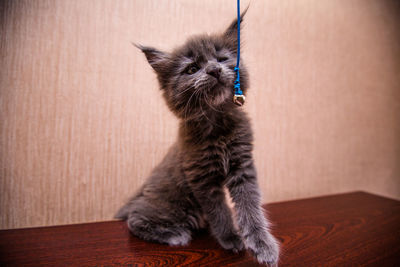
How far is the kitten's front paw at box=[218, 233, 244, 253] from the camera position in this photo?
0.64 metres

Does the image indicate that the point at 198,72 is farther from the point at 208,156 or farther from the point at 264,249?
the point at 264,249

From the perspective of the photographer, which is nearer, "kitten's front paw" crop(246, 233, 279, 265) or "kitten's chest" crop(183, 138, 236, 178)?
"kitten's front paw" crop(246, 233, 279, 265)

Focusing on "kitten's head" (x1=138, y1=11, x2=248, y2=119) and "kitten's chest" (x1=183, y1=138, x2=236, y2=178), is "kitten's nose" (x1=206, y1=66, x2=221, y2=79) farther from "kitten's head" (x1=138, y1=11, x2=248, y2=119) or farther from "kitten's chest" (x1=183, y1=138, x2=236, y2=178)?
"kitten's chest" (x1=183, y1=138, x2=236, y2=178)

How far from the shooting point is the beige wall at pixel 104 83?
0.62 meters

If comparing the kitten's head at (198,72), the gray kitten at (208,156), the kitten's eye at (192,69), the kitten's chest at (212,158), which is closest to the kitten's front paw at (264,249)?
the gray kitten at (208,156)

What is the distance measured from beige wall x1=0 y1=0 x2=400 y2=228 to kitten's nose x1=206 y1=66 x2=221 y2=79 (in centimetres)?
18

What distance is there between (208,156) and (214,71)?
24 centimetres

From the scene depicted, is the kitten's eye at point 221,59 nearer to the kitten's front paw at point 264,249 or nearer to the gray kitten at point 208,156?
the gray kitten at point 208,156

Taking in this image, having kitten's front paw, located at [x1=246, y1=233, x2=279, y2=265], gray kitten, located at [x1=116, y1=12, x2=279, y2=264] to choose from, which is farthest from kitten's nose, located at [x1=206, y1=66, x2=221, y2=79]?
kitten's front paw, located at [x1=246, y1=233, x2=279, y2=265]

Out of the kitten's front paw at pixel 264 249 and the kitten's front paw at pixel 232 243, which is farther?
the kitten's front paw at pixel 232 243

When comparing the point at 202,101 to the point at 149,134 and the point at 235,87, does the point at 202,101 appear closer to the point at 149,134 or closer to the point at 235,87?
the point at 235,87

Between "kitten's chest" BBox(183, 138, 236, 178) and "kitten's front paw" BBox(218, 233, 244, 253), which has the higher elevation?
"kitten's chest" BBox(183, 138, 236, 178)

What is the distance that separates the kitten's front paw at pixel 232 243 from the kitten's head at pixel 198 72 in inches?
14.6

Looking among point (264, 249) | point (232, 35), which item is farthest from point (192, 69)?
point (264, 249)
